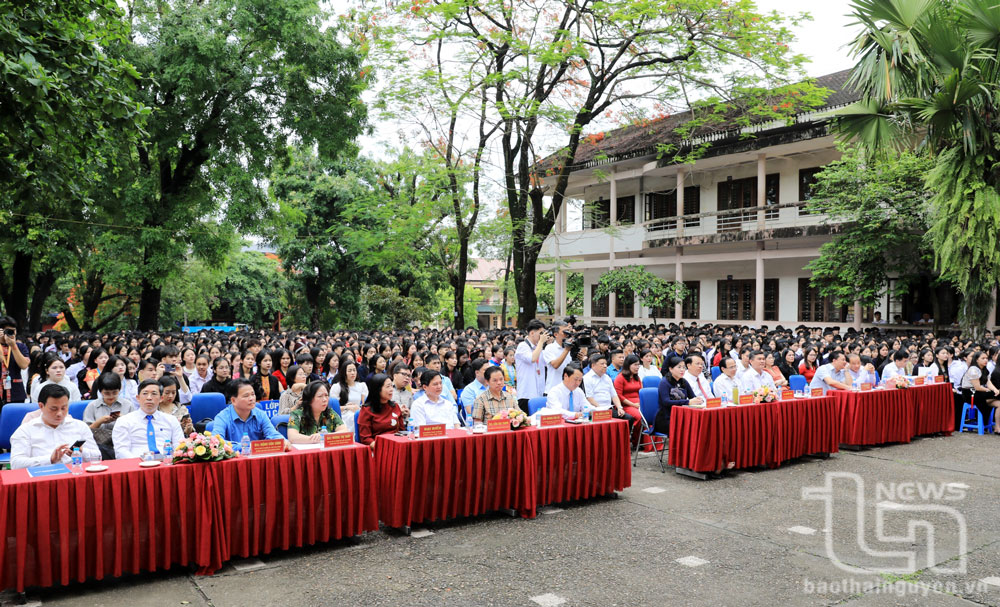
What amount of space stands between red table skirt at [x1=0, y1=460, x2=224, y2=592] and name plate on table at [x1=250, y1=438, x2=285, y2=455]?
450mm

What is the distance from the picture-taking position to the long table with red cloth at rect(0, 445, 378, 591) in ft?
15.2

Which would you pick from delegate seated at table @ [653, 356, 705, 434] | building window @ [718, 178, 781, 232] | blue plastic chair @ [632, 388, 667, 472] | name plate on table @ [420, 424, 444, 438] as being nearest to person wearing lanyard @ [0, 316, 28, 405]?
name plate on table @ [420, 424, 444, 438]

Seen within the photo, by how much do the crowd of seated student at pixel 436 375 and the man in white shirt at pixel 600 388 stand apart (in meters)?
0.02

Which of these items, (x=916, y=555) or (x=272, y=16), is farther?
(x=272, y=16)

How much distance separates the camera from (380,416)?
691cm

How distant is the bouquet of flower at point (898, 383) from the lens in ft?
35.5

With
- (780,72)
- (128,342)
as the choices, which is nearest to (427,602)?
(128,342)

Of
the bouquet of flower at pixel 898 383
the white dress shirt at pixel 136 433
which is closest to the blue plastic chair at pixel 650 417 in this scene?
the bouquet of flower at pixel 898 383

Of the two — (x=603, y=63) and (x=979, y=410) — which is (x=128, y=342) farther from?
(x=979, y=410)

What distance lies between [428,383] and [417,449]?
1.12 meters

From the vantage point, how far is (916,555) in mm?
5734

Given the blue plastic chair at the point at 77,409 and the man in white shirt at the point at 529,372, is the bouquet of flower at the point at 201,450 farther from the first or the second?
the man in white shirt at the point at 529,372

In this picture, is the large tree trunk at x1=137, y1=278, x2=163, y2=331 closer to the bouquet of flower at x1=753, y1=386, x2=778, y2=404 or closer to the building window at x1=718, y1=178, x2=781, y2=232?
the bouquet of flower at x1=753, y1=386, x2=778, y2=404

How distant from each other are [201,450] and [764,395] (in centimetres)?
667
